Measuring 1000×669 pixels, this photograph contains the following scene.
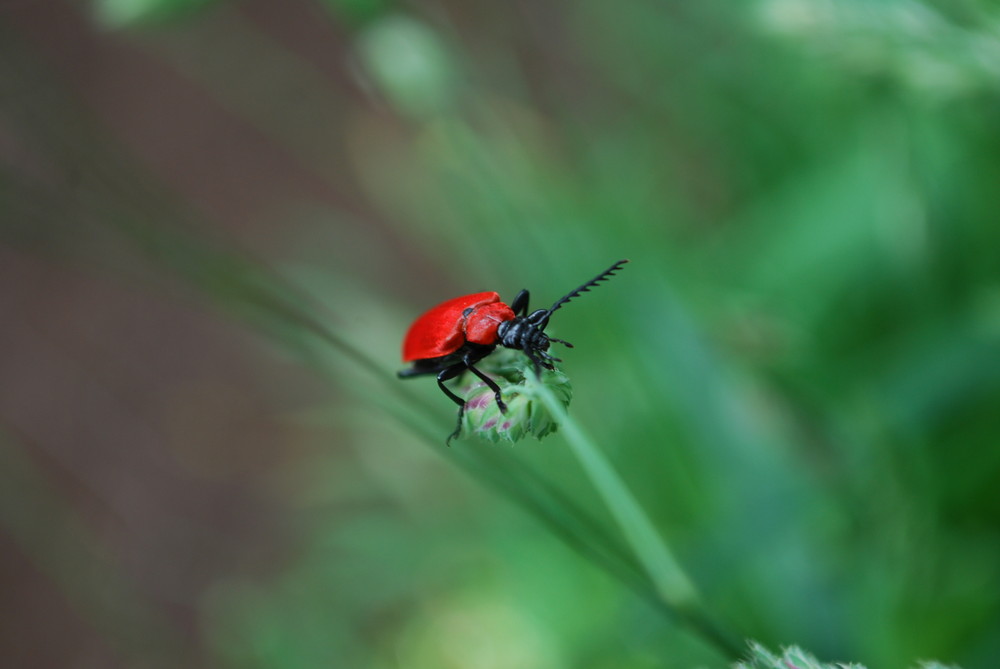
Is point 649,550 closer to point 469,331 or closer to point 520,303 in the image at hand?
point 469,331

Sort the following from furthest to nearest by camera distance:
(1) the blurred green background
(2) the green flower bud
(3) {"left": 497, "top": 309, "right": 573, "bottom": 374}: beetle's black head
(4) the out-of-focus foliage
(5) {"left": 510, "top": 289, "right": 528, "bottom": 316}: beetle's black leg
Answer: (5) {"left": 510, "top": 289, "right": 528, "bottom": 316}: beetle's black leg, (1) the blurred green background, (3) {"left": 497, "top": 309, "right": 573, "bottom": 374}: beetle's black head, (2) the green flower bud, (4) the out-of-focus foliage

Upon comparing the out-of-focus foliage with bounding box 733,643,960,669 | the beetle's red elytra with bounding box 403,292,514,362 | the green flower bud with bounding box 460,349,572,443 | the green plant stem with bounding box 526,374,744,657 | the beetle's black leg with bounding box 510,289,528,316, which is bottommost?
the out-of-focus foliage with bounding box 733,643,960,669

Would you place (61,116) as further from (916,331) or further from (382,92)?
(916,331)

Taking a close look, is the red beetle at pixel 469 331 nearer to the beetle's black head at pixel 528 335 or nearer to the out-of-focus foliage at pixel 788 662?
the beetle's black head at pixel 528 335

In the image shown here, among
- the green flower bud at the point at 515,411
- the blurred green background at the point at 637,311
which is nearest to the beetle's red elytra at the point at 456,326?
the blurred green background at the point at 637,311

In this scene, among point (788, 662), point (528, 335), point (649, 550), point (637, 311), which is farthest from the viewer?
point (637, 311)

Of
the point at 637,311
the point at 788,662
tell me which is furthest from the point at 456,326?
the point at 788,662

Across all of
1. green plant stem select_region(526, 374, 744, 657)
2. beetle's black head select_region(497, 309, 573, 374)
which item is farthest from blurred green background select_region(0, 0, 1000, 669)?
beetle's black head select_region(497, 309, 573, 374)

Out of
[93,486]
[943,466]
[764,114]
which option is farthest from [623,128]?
[93,486]

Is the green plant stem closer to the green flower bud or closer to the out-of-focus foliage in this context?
the green flower bud
